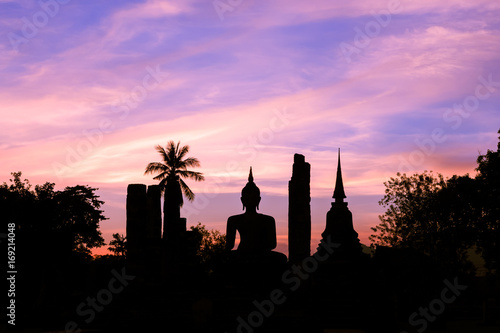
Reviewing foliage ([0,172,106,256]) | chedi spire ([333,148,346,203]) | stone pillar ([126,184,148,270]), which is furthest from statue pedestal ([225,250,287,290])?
foliage ([0,172,106,256])

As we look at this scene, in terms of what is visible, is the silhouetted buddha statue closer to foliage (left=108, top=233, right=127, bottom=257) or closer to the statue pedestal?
the statue pedestal

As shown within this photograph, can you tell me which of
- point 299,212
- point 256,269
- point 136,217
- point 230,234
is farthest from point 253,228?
point 136,217

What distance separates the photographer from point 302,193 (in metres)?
23.5

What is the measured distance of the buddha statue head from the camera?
20016 millimetres

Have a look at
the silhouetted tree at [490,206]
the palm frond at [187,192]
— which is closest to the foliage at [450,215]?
the silhouetted tree at [490,206]

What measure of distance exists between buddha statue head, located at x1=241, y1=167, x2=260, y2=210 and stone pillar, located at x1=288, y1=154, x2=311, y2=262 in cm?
355

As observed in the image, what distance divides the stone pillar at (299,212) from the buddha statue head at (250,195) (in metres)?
3.55

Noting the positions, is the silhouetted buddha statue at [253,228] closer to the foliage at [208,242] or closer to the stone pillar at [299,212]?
the stone pillar at [299,212]

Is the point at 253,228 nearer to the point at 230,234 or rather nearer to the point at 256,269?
the point at 230,234

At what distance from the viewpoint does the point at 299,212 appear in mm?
23500

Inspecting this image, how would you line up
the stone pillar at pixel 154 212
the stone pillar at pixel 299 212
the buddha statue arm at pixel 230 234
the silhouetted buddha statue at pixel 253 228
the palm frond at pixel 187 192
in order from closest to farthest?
the silhouetted buddha statue at pixel 253 228
the buddha statue arm at pixel 230 234
the stone pillar at pixel 299 212
the stone pillar at pixel 154 212
the palm frond at pixel 187 192

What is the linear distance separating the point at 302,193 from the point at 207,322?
8.59 meters

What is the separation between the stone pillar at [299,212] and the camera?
23359 millimetres

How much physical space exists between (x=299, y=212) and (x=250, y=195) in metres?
4.01
